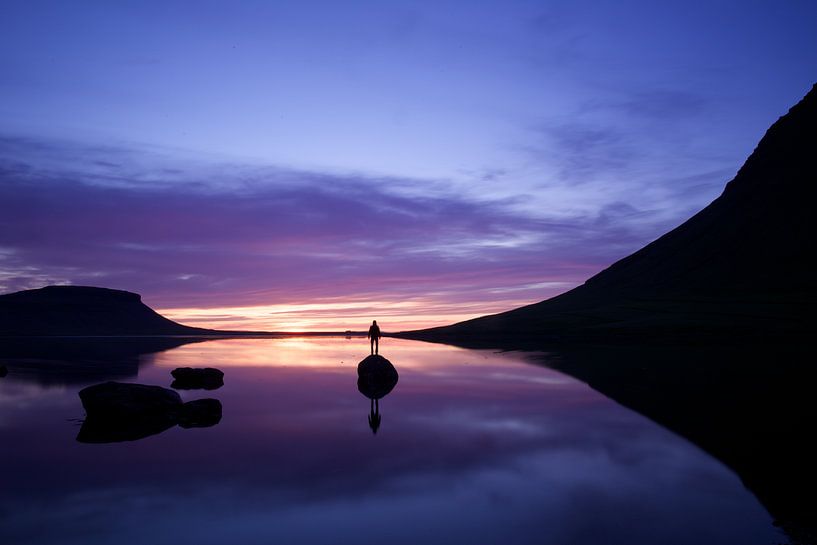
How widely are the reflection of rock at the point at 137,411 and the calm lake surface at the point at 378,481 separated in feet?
2.90

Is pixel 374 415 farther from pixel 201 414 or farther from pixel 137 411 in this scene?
pixel 137 411

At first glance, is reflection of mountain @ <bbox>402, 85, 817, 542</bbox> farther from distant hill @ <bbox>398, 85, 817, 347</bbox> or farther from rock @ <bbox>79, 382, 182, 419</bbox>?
rock @ <bbox>79, 382, 182, 419</bbox>

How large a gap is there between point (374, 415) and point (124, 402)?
32.9ft

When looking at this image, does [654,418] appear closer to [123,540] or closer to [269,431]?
[269,431]

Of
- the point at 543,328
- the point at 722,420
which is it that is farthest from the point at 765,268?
the point at 722,420

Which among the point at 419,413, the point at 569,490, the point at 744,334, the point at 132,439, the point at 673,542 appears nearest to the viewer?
the point at 673,542

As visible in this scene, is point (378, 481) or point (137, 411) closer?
point (378, 481)

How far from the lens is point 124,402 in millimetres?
23312

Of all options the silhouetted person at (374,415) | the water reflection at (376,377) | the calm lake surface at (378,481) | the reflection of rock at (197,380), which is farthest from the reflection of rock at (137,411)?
the reflection of rock at (197,380)

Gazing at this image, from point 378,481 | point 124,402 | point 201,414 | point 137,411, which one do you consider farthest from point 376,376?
point 378,481

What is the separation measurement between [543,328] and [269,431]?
111 m

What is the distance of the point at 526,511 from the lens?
41.7ft

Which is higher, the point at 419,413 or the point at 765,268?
the point at 765,268

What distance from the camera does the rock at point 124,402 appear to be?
A: 23.2 metres
